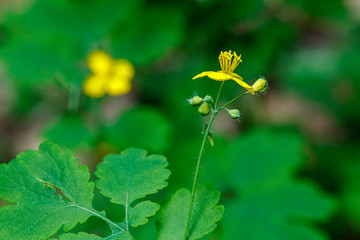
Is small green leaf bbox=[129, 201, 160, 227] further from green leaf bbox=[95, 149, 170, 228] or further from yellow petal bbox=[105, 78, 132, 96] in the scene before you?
yellow petal bbox=[105, 78, 132, 96]

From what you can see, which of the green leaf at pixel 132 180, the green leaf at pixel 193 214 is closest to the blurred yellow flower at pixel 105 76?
the green leaf at pixel 132 180

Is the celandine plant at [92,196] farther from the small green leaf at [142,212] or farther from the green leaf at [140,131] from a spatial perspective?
the green leaf at [140,131]

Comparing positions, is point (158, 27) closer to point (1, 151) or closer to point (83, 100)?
point (83, 100)

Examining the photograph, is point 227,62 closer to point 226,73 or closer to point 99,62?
point 226,73

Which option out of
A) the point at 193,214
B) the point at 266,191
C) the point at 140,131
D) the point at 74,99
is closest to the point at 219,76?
the point at 193,214

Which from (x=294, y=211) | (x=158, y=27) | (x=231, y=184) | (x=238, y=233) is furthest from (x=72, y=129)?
(x=294, y=211)

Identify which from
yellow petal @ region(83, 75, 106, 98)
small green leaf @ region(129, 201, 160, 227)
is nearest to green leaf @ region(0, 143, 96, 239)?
small green leaf @ region(129, 201, 160, 227)
